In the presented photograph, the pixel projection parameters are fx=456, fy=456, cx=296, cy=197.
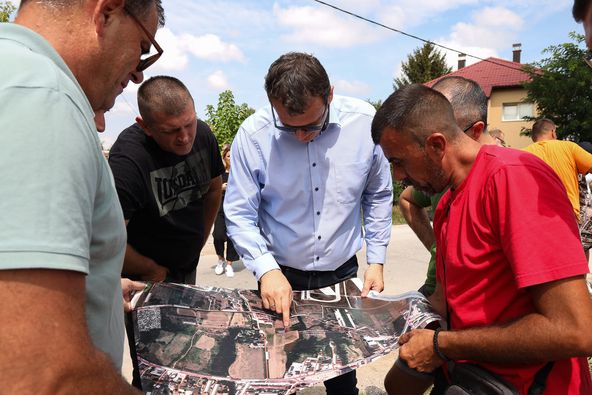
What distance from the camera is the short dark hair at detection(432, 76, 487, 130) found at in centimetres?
233

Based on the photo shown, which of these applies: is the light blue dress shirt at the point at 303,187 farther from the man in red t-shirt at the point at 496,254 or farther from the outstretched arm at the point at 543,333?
the outstretched arm at the point at 543,333

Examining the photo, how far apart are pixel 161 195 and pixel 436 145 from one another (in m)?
1.51

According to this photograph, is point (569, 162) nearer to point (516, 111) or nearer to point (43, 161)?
point (43, 161)

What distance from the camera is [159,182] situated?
2482mm

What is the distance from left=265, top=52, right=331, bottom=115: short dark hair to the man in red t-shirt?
567 millimetres

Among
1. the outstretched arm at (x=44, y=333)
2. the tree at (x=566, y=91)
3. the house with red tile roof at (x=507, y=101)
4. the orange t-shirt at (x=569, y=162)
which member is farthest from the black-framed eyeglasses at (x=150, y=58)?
the house with red tile roof at (x=507, y=101)

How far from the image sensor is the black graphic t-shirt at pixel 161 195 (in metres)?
2.36

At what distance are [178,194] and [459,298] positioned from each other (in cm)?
168

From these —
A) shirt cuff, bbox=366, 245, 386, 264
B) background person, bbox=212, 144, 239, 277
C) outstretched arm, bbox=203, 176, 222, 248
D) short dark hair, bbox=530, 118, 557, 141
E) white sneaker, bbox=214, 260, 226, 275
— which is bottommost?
white sneaker, bbox=214, 260, 226, 275

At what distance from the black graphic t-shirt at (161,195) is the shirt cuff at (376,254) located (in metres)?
1.03

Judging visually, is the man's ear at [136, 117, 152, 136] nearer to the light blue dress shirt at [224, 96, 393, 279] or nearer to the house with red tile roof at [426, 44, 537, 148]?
the light blue dress shirt at [224, 96, 393, 279]

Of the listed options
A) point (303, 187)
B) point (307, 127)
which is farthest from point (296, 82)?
point (303, 187)

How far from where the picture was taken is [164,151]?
258 cm

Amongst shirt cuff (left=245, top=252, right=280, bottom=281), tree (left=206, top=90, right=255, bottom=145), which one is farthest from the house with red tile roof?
shirt cuff (left=245, top=252, right=280, bottom=281)
